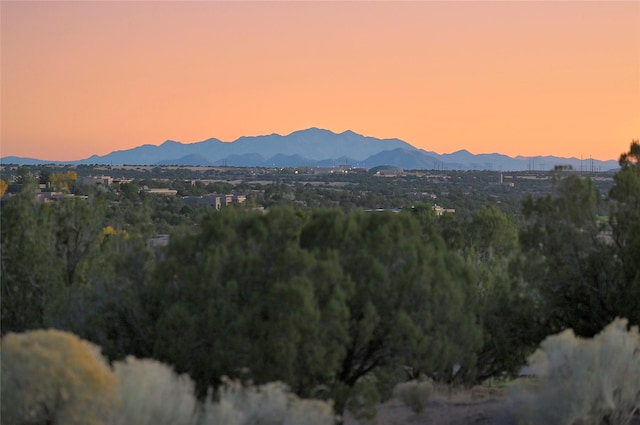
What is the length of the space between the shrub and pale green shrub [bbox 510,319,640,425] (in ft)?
20.6

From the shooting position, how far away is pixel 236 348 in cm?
Answer: 1436

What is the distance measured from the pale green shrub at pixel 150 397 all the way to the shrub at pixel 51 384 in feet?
0.97

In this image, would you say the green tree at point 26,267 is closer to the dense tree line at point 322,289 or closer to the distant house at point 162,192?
the dense tree line at point 322,289

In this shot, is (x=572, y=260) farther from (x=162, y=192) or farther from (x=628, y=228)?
(x=162, y=192)

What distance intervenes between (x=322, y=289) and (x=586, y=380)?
13.1 feet

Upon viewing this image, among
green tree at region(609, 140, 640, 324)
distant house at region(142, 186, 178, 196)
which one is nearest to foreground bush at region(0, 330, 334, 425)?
green tree at region(609, 140, 640, 324)

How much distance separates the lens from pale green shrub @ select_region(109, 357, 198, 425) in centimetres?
1148

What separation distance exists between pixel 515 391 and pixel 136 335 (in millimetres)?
6174

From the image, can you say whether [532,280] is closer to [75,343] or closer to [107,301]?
[107,301]

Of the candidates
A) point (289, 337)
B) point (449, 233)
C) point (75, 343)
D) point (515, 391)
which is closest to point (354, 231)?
point (289, 337)

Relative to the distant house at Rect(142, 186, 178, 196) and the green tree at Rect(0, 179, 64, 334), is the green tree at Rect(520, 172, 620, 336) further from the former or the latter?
the distant house at Rect(142, 186, 178, 196)

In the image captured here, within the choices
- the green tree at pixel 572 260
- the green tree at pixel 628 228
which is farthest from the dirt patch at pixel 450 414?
the green tree at pixel 628 228

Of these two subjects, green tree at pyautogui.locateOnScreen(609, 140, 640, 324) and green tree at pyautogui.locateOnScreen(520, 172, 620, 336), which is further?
green tree at pyautogui.locateOnScreen(520, 172, 620, 336)

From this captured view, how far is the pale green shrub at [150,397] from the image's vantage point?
452 inches
